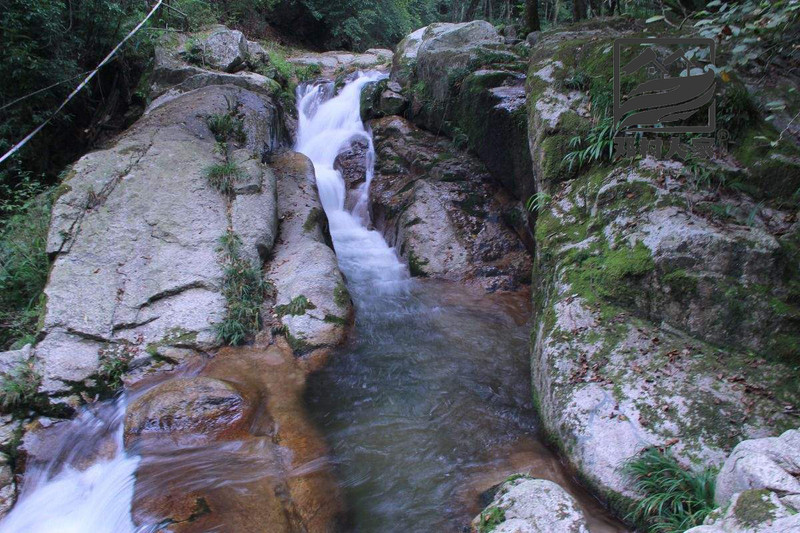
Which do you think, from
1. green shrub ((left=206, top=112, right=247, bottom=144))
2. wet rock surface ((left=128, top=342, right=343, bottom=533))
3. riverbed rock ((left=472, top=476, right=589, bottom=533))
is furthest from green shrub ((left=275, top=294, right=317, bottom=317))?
green shrub ((left=206, top=112, right=247, bottom=144))

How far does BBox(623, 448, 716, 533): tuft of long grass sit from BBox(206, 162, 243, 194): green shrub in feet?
22.2

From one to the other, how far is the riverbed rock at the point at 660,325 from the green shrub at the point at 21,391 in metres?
5.38

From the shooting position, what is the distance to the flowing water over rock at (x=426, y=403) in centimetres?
413

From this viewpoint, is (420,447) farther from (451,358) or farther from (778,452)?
(778,452)

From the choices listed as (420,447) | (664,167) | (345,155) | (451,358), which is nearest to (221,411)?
(420,447)

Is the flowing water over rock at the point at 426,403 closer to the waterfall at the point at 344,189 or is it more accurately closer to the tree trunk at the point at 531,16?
the waterfall at the point at 344,189

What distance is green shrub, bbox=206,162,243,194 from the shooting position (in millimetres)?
7602

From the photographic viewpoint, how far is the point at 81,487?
4293 millimetres

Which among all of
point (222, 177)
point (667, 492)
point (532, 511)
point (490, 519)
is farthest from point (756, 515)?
point (222, 177)

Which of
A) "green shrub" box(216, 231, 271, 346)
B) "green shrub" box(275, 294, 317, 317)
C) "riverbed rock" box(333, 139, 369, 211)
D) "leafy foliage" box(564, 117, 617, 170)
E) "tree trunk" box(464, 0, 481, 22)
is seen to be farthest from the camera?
"tree trunk" box(464, 0, 481, 22)

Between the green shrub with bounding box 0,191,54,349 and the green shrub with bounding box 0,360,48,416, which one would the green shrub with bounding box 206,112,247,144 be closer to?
the green shrub with bounding box 0,191,54,349

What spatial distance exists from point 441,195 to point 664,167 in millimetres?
4921

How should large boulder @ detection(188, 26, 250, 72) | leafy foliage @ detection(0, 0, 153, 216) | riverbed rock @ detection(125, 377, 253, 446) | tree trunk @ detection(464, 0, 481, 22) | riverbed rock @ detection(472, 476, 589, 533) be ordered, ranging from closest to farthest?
riverbed rock @ detection(472, 476, 589, 533) < riverbed rock @ detection(125, 377, 253, 446) < leafy foliage @ detection(0, 0, 153, 216) < large boulder @ detection(188, 26, 250, 72) < tree trunk @ detection(464, 0, 481, 22)

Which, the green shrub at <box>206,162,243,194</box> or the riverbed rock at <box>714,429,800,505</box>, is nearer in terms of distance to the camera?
the riverbed rock at <box>714,429,800,505</box>
